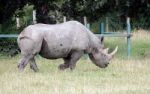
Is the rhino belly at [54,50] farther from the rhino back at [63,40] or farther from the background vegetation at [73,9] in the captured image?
the background vegetation at [73,9]

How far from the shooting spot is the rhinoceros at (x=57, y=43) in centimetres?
1444

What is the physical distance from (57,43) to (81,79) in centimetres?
233

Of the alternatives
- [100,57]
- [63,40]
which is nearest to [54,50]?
[63,40]

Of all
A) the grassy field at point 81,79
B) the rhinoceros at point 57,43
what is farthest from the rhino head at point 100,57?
the grassy field at point 81,79

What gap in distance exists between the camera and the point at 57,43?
14750 mm

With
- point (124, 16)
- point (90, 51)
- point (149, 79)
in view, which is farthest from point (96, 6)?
point (149, 79)

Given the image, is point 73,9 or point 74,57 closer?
point 74,57

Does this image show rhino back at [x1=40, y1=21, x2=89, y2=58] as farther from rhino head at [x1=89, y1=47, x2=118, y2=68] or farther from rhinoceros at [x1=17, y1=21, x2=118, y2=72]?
rhino head at [x1=89, y1=47, x2=118, y2=68]

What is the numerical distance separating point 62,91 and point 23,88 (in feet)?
3.26

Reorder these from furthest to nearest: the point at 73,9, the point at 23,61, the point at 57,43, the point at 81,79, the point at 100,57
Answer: the point at 73,9
the point at 100,57
the point at 57,43
the point at 23,61
the point at 81,79

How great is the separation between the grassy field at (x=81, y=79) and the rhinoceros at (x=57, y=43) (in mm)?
491

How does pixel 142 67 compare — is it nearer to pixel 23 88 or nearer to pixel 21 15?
pixel 23 88

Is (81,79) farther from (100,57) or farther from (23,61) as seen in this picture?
(100,57)

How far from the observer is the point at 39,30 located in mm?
14609
